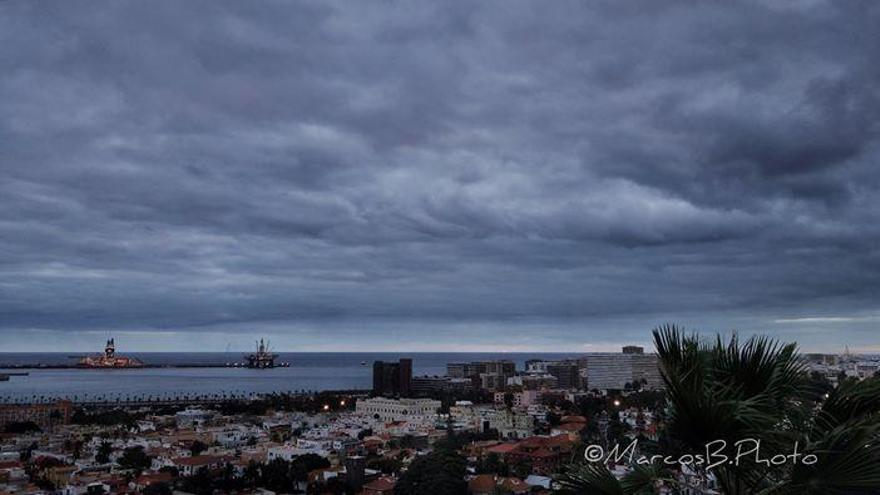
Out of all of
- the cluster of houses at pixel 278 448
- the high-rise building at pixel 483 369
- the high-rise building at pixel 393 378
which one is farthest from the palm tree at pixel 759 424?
the high-rise building at pixel 483 369

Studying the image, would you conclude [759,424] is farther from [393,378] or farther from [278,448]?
[393,378]

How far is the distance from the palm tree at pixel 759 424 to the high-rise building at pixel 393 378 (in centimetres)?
9528

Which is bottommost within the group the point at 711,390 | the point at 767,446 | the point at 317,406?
the point at 317,406

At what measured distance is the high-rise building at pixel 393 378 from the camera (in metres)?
97.8

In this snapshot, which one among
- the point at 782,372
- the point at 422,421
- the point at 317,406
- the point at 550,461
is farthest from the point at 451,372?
the point at 782,372

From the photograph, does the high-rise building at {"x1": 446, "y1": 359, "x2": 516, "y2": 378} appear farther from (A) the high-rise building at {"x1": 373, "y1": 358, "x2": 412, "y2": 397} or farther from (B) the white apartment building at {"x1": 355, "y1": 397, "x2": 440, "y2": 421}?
(B) the white apartment building at {"x1": 355, "y1": 397, "x2": 440, "y2": 421}

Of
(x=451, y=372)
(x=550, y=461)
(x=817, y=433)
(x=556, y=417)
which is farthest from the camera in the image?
(x=451, y=372)

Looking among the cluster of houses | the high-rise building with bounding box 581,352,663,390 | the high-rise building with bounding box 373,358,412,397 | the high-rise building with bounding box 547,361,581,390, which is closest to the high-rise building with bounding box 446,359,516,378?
the high-rise building with bounding box 547,361,581,390

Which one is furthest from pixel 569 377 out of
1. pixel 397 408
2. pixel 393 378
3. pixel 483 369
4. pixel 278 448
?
pixel 278 448

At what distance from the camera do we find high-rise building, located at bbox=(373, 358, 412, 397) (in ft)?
321

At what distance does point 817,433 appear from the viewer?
3322 mm

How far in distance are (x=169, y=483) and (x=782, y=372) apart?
2912cm

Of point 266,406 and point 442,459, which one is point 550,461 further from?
point 266,406

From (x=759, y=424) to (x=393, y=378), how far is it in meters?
97.1
